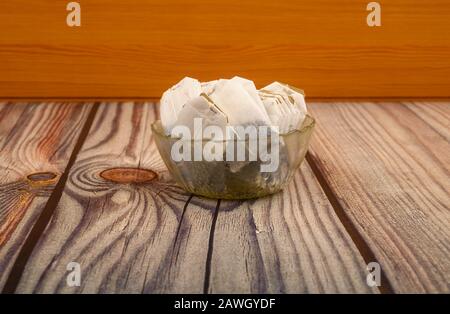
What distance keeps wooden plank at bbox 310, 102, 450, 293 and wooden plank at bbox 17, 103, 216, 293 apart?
0.19 metres

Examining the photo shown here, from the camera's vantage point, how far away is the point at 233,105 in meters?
0.91

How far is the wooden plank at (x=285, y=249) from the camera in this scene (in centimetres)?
73

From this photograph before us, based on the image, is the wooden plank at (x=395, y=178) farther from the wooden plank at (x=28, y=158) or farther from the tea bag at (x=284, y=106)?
the wooden plank at (x=28, y=158)

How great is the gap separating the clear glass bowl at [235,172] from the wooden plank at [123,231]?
2 centimetres

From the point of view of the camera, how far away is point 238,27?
1.52 metres

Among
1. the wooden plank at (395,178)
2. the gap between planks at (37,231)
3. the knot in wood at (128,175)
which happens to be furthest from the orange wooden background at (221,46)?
the knot in wood at (128,175)

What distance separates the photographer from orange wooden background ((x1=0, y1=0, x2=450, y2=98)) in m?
1.52

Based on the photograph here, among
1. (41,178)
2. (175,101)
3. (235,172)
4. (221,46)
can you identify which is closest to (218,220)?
(235,172)

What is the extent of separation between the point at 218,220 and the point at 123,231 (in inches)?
4.3

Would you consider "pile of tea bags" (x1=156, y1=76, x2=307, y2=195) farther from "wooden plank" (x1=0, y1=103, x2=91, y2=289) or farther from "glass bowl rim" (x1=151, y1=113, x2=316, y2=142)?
"wooden plank" (x1=0, y1=103, x2=91, y2=289)

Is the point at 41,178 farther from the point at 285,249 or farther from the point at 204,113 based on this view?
the point at 285,249
